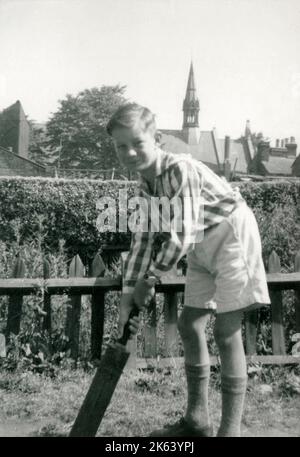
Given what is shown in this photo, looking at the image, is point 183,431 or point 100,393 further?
point 183,431

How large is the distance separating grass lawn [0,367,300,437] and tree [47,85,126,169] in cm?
Answer: 3801

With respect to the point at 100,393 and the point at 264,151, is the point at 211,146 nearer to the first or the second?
the point at 264,151

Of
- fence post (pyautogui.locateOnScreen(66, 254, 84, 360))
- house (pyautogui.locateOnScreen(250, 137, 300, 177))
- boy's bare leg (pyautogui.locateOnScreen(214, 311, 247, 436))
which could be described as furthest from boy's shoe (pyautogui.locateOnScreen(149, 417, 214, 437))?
house (pyautogui.locateOnScreen(250, 137, 300, 177))

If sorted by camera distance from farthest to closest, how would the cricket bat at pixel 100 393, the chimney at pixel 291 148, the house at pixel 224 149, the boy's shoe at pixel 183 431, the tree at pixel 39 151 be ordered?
the house at pixel 224 149
the chimney at pixel 291 148
the tree at pixel 39 151
the boy's shoe at pixel 183 431
the cricket bat at pixel 100 393

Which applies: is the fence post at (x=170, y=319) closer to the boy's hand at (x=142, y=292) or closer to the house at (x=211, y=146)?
the boy's hand at (x=142, y=292)

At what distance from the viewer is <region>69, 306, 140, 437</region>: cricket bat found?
205cm

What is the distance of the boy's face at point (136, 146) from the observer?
203 centimetres

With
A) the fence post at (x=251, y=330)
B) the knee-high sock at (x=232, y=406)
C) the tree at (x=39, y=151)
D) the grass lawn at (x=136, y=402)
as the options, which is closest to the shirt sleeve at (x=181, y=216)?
the knee-high sock at (x=232, y=406)

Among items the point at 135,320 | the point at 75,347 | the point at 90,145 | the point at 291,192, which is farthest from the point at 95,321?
the point at 90,145

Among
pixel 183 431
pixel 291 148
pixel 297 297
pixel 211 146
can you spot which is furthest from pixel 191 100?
pixel 183 431

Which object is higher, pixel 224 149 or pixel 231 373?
pixel 224 149

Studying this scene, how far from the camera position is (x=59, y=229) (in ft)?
36.3

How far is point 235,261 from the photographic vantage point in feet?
6.84

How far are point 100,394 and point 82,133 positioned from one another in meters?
41.4
